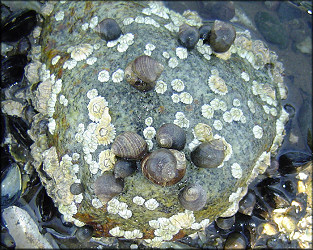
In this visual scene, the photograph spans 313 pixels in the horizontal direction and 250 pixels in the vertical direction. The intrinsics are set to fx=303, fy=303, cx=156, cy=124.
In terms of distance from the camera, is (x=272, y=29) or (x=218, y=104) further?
(x=272, y=29)

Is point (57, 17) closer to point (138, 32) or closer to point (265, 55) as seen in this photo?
point (138, 32)

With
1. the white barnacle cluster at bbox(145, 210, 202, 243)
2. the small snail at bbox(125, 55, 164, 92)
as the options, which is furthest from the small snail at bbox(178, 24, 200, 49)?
the white barnacle cluster at bbox(145, 210, 202, 243)

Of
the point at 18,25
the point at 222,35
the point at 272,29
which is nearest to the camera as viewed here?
the point at 222,35

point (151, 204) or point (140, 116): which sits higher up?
point (140, 116)

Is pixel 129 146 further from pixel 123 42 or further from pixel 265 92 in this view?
pixel 265 92

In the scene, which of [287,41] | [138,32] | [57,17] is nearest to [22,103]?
[57,17]

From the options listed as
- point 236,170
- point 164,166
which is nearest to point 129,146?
point 164,166

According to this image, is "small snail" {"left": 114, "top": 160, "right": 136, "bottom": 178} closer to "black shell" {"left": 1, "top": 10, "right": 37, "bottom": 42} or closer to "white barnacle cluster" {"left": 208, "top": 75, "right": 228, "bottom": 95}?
"white barnacle cluster" {"left": 208, "top": 75, "right": 228, "bottom": 95}
